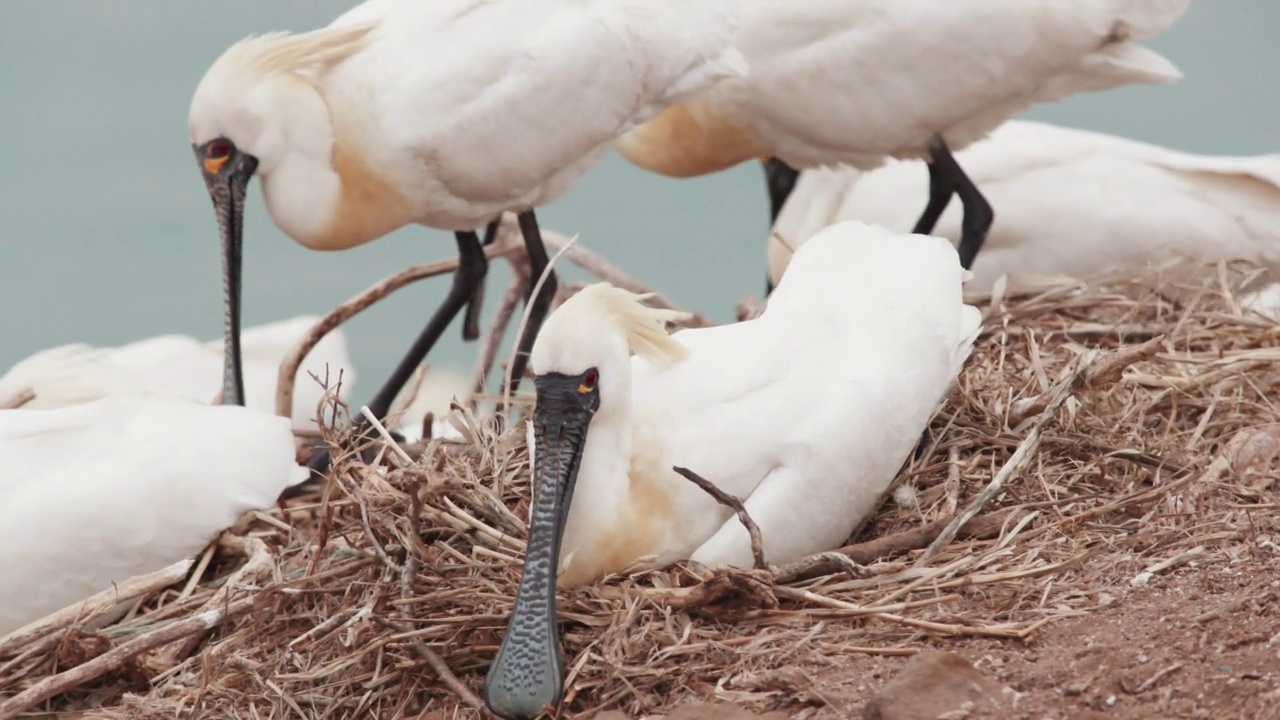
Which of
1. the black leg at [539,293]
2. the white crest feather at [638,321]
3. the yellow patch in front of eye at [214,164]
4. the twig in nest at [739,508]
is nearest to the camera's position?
the twig in nest at [739,508]

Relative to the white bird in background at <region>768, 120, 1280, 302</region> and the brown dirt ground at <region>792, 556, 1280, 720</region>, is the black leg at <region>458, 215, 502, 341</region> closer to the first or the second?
the white bird in background at <region>768, 120, 1280, 302</region>

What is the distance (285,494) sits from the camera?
22.2ft

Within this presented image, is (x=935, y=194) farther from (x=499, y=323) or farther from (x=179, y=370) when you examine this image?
(x=179, y=370)

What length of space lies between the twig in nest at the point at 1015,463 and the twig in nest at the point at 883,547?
0.10 feet

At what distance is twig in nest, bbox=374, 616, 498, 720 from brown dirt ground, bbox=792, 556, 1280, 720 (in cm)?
83

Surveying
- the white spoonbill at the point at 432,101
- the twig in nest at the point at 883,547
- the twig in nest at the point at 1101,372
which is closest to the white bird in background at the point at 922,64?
the white spoonbill at the point at 432,101

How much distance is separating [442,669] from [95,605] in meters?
1.40

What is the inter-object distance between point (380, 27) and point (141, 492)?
1.84 m

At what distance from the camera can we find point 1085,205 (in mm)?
8516

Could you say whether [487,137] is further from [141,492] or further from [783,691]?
[783,691]

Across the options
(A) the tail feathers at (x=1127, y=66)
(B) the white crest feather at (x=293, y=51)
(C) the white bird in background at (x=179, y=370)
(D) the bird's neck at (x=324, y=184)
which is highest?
(B) the white crest feather at (x=293, y=51)

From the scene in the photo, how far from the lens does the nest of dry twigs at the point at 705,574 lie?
187 inches

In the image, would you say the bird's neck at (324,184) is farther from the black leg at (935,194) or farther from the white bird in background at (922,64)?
the black leg at (935,194)

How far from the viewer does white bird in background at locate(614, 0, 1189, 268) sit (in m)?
7.21
